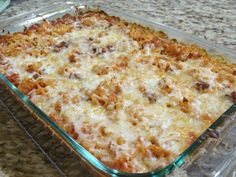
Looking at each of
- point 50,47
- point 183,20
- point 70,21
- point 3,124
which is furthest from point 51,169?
point 183,20

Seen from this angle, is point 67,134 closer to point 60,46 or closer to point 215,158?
point 215,158

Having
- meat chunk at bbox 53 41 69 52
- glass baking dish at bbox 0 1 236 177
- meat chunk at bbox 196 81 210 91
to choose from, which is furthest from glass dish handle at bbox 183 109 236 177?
meat chunk at bbox 53 41 69 52

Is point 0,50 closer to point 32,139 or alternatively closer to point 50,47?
point 50,47

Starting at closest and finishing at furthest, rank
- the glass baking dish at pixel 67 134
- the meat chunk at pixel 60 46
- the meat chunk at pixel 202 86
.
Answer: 1. the glass baking dish at pixel 67 134
2. the meat chunk at pixel 202 86
3. the meat chunk at pixel 60 46

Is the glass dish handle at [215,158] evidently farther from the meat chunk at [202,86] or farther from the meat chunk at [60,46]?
the meat chunk at [60,46]

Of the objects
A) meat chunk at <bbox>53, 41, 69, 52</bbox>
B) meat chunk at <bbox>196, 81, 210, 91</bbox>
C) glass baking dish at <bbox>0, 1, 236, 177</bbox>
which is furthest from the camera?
meat chunk at <bbox>53, 41, 69, 52</bbox>

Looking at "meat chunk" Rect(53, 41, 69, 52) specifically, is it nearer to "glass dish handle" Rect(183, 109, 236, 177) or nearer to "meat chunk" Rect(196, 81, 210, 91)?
"meat chunk" Rect(196, 81, 210, 91)

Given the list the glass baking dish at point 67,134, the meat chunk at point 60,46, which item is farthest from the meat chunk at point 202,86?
the meat chunk at point 60,46

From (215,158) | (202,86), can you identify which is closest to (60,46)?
(202,86)
